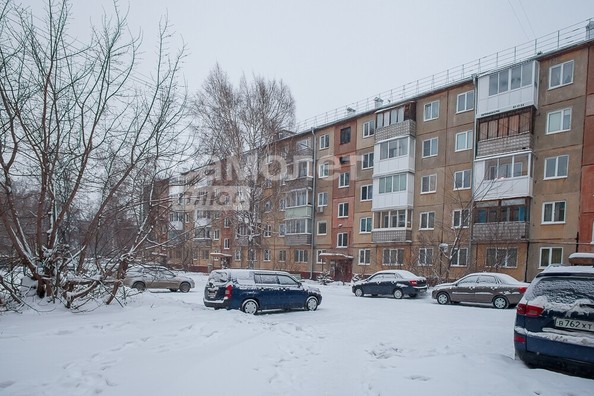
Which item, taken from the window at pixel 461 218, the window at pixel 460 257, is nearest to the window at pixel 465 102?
the window at pixel 461 218

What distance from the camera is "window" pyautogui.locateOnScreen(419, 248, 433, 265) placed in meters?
24.2

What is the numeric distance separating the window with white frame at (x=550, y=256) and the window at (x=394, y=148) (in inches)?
428

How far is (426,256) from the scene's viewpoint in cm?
2441

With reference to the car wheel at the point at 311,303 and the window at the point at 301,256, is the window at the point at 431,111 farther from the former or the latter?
the car wheel at the point at 311,303

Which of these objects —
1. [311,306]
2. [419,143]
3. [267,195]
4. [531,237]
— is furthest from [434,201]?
[311,306]

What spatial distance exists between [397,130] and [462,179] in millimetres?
6166

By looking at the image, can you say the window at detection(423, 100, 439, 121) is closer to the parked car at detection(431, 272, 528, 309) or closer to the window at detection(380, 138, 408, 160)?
the window at detection(380, 138, 408, 160)

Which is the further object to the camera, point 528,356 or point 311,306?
point 311,306

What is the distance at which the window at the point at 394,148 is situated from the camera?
89.9 feet

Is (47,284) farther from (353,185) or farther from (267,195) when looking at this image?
(353,185)

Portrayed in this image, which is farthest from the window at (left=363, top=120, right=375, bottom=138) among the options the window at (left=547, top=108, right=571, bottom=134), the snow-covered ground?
the snow-covered ground

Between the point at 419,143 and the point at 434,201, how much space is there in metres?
4.54

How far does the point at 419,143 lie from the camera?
2720 centimetres

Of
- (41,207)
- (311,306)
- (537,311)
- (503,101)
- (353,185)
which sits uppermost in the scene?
(503,101)
